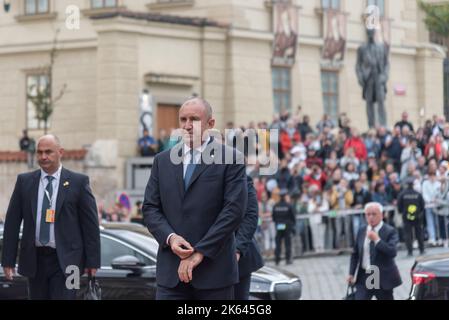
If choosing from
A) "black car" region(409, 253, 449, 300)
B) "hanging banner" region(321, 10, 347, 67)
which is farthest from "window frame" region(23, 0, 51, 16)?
"black car" region(409, 253, 449, 300)

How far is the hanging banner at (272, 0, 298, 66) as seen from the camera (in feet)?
146

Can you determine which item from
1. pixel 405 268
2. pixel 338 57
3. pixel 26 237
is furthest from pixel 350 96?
pixel 26 237

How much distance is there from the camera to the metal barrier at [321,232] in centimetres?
3093

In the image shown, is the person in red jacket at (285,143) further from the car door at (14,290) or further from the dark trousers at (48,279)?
the dark trousers at (48,279)

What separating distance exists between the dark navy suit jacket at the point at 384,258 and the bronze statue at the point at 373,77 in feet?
49.1

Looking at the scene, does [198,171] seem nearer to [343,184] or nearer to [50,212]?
[50,212]

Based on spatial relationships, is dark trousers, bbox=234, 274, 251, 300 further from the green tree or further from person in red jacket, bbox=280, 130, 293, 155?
person in red jacket, bbox=280, 130, 293, 155

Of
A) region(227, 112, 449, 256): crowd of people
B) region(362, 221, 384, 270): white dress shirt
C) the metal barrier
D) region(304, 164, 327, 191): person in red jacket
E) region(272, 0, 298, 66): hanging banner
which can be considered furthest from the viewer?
region(272, 0, 298, 66): hanging banner

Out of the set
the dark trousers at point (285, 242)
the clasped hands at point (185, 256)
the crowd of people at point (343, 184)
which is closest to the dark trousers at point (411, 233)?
the crowd of people at point (343, 184)

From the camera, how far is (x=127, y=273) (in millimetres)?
16453

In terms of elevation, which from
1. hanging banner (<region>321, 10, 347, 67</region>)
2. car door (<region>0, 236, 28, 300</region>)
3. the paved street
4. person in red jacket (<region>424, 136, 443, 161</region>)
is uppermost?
hanging banner (<region>321, 10, 347, 67</region>)

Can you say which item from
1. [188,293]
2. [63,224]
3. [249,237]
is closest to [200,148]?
[188,293]

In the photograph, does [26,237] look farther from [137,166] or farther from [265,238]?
[137,166]
